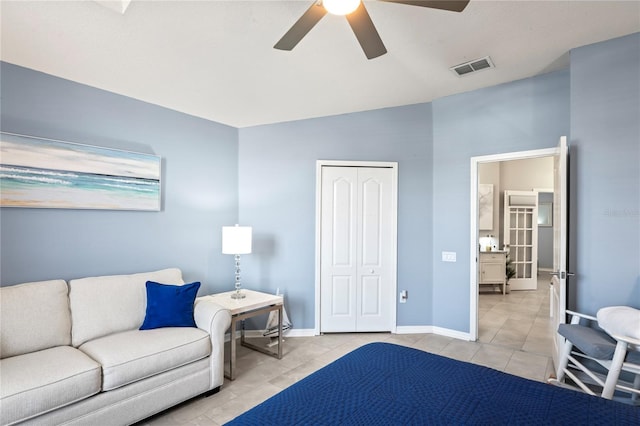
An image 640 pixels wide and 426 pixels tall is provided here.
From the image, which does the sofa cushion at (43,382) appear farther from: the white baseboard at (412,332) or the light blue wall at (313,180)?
the white baseboard at (412,332)

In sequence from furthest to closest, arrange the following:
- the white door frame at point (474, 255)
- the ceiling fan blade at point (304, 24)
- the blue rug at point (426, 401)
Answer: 1. the white door frame at point (474, 255)
2. the ceiling fan blade at point (304, 24)
3. the blue rug at point (426, 401)

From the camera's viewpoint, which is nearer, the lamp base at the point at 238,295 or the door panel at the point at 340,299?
the lamp base at the point at 238,295

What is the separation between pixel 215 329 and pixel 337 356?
138cm

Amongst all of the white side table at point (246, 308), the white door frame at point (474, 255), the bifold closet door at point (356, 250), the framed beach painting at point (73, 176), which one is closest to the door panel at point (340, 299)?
the bifold closet door at point (356, 250)

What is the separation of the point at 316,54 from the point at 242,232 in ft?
5.80

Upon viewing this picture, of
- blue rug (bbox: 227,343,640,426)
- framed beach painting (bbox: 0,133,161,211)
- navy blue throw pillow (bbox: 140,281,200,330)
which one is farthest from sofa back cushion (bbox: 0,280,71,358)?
blue rug (bbox: 227,343,640,426)

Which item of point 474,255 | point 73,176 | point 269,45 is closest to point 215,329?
point 73,176

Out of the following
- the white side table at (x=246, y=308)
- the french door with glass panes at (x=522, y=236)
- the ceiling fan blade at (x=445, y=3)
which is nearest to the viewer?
the ceiling fan blade at (x=445, y=3)

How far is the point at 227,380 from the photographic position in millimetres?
2887

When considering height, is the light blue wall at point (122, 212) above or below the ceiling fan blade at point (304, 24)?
below

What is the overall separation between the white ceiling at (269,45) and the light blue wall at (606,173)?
245mm

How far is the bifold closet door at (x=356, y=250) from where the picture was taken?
4078mm

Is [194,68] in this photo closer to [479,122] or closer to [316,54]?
[316,54]

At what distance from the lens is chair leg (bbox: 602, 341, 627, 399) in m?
2.10
